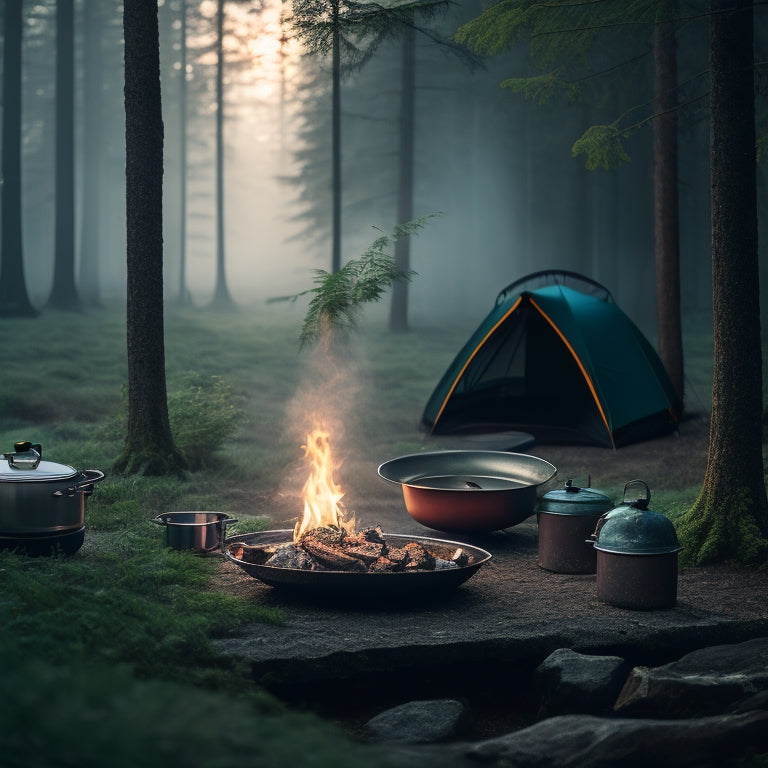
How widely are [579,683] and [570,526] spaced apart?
206 cm

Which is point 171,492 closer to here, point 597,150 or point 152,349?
point 152,349

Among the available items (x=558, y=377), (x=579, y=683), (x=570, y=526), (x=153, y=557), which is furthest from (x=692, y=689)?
(x=558, y=377)

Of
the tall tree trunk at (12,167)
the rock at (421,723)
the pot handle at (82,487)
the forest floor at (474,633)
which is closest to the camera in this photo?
the rock at (421,723)

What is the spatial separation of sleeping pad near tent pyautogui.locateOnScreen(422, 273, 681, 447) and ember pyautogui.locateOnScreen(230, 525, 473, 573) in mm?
5748

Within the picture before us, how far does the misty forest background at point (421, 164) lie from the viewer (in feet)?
88.0

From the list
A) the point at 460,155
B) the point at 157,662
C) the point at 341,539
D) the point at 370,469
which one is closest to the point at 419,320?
the point at 460,155

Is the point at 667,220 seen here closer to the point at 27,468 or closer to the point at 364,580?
the point at 364,580

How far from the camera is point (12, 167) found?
760 inches

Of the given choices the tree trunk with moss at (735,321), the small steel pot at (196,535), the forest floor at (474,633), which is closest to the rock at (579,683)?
the forest floor at (474,633)

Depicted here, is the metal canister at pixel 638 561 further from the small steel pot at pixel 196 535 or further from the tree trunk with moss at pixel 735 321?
the small steel pot at pixel 196 535

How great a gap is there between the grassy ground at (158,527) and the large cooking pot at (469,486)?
56.7 inches

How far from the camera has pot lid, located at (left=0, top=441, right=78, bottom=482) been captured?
239 inches

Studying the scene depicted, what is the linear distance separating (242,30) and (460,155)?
31.2 ft

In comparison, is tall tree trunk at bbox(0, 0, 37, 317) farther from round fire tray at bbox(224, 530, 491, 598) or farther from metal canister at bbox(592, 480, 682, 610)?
metal canister at bbox(592, 480, 682, 610)
